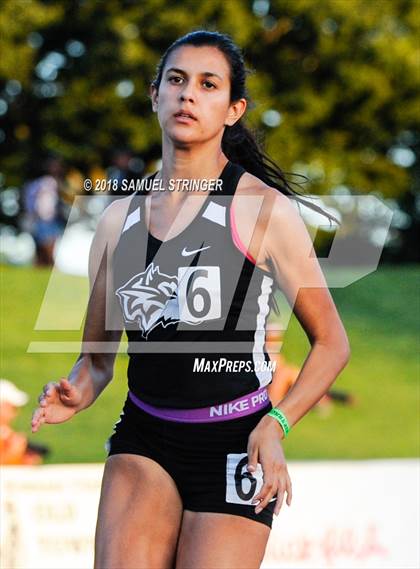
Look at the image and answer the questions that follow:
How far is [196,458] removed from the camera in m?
2.90

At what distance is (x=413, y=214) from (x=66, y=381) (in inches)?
637

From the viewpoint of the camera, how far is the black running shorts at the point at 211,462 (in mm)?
2852

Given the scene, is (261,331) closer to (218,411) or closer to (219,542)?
(218,411)

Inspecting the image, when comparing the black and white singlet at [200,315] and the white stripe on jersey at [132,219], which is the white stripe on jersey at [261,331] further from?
the white stripe on jersey at [132,219]

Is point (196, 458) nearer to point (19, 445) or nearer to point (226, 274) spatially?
point (226, 274)

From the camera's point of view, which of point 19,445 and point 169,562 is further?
point 19,445

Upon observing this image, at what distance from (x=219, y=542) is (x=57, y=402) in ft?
2.24

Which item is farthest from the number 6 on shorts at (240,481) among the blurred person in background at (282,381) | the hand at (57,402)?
the blurred person in background at (282,381)

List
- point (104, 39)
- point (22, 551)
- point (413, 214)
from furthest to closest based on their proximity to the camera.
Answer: point (413, 214), point (104, 39), point (22, 551)

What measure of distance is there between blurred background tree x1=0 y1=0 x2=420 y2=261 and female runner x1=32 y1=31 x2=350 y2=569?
41.5 ft

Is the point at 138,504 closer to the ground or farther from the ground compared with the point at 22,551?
closer to the ground

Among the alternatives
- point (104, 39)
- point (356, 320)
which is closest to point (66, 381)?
point (356, 320)

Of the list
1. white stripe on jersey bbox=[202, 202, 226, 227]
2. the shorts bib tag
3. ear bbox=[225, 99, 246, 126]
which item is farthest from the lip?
the shorts bib tag

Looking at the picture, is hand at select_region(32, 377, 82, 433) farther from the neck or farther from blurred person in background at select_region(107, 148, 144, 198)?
blurred person in background at select_region(107, 148, 144, 198)
